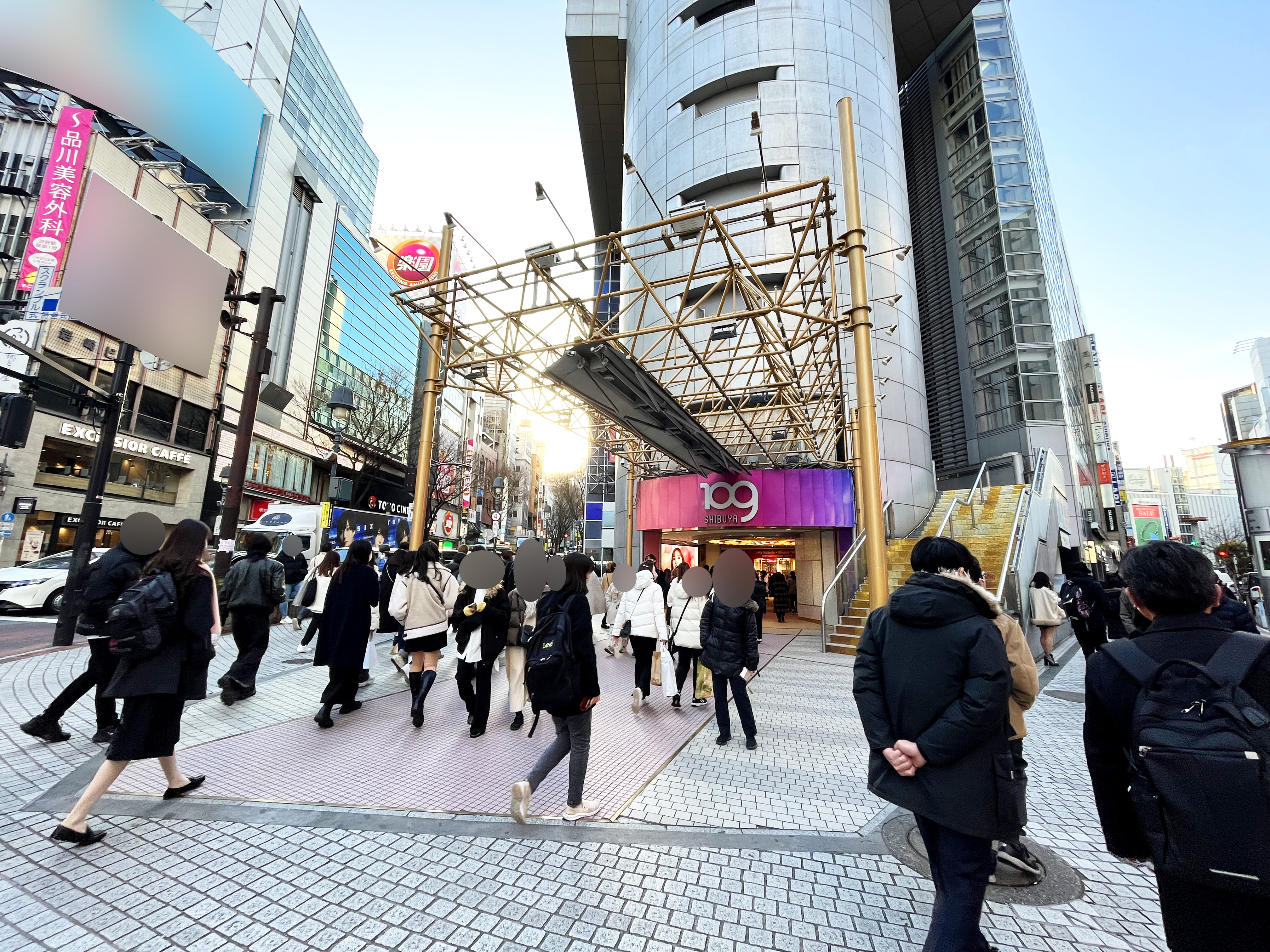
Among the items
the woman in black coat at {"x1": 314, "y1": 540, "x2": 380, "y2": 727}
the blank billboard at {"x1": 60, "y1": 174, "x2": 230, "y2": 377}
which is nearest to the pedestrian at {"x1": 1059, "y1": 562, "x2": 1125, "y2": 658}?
the woman in black coat at {"x1": 314, "y1": 540, "x2": 380, "y2": 727}

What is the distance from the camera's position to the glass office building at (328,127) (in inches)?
1507

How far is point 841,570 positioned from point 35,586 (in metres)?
17.7

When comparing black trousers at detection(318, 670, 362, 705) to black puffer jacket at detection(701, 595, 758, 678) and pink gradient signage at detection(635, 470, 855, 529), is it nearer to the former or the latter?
black puffer jacket at detection(701, 595, 758, 678)

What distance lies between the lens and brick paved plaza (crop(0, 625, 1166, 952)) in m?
2.48

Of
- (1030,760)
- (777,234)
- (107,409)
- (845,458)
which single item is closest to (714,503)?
(845,458)

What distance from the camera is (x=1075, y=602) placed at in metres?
7.39

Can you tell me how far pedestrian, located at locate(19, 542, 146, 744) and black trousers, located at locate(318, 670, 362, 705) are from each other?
1.60 metres

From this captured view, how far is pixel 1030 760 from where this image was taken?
4852 mm

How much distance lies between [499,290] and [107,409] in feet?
23.2

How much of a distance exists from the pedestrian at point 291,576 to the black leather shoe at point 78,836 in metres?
6.24

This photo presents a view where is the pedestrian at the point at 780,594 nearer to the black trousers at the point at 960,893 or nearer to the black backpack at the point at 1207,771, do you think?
the black trousers at the point at 960,893

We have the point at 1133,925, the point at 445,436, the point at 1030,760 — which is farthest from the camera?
the point at 445,436

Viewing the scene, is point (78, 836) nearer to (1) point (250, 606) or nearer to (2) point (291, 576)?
(1) point (250, 606)

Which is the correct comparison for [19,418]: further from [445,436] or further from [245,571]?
[445,436]
